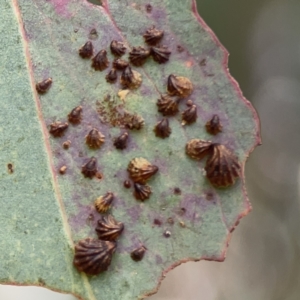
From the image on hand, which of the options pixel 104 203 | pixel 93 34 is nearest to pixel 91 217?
pixel 104 203

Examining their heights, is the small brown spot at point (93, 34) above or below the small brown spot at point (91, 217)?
above

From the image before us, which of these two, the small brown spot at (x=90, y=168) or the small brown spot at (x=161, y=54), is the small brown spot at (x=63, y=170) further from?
the small brown spot at (x=161, y=54)

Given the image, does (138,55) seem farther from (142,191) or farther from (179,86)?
(142,191)

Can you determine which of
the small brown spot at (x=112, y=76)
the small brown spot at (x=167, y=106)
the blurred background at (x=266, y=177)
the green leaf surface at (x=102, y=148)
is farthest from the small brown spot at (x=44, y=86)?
the blurred background at (x=266, y=177)

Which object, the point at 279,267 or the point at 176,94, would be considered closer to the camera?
the point at 176,94

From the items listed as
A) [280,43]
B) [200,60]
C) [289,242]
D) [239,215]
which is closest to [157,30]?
[200,60]

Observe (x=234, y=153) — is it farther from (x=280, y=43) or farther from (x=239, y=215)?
(x=280, y=43)
